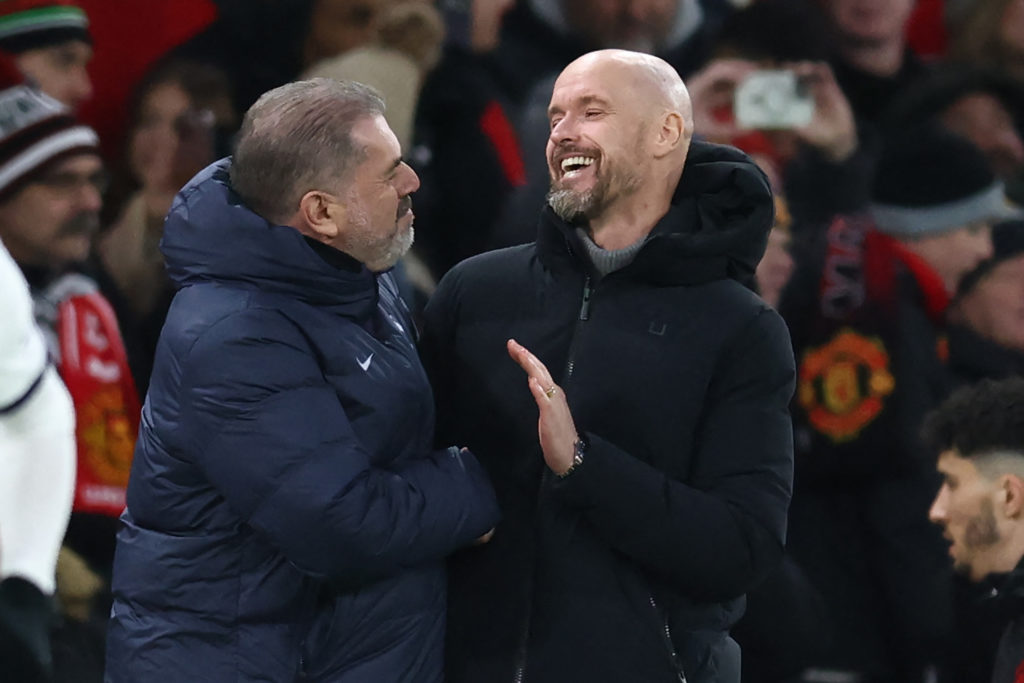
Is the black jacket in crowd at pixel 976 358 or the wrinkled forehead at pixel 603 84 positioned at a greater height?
the wrinkled forehead at pixel 603 84

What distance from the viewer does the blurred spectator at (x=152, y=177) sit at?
3.25 m

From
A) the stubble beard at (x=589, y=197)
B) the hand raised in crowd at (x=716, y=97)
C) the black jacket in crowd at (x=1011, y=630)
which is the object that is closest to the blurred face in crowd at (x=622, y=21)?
the hand raised in crowd at (x=716, y=97)

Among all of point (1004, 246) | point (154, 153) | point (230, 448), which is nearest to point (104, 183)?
point (154, 153)

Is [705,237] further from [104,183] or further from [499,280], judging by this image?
[104,183]

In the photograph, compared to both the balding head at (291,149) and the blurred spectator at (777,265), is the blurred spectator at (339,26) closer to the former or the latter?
the blurred spectator at (777,265)

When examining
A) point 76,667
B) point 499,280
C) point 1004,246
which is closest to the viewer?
point 499,280

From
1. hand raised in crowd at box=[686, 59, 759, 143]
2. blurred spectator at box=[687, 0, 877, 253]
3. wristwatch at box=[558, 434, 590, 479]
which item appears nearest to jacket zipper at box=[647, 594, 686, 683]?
wristwatch at box=[558, 434, 590, 479]

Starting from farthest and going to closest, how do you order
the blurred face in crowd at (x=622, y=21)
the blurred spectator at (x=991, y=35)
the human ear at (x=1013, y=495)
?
1. the blurred spectator at (x=991, y=35)
2. the blurred face in crowd at (x=622, y=21)
3. the human ear at (x=1013, y=495)

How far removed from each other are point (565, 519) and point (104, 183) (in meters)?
1.68

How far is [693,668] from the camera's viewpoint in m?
2.03

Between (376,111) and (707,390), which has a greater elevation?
(376,111)

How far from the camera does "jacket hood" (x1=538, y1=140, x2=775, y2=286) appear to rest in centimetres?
200

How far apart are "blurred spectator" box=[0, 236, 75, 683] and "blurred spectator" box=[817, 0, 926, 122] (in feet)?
8.09

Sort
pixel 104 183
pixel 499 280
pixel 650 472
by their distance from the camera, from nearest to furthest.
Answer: pixel 650 472, pixel 499 280, pixel 104 183
